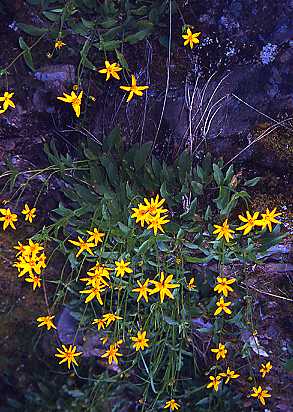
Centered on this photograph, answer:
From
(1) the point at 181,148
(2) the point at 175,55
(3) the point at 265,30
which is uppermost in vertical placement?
(3) the point at 265,30

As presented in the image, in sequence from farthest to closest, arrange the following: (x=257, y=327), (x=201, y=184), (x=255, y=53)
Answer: (x=257, y=327) → (x=255, y=53) → (x=201, y=184)

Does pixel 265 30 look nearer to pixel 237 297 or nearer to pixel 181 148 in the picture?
pixel 181 148

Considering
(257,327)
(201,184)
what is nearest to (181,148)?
(201,184)

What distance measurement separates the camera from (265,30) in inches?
93.0

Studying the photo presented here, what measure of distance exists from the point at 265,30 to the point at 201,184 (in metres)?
0.84

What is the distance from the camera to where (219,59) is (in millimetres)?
2436

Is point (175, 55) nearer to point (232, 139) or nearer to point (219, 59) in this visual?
point (219, 59)

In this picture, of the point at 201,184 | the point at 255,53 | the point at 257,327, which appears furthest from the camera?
the point at 257,327

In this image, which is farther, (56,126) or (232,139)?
(56,126)

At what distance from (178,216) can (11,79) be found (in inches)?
45.8

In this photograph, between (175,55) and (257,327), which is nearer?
(175,55)

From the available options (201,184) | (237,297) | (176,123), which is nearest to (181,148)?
(176,123)

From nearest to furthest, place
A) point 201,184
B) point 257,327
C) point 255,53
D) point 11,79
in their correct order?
point 201,184 → point 255,53 → point 11,79 → point 257,327

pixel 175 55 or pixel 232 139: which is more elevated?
pixel 175 55
